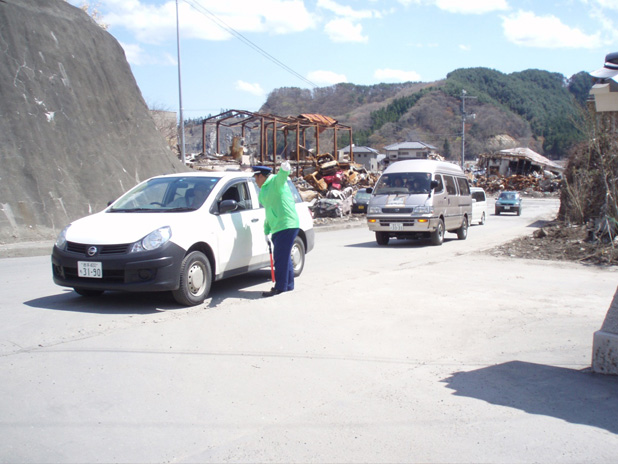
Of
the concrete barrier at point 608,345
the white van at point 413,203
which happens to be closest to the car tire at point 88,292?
the concrete barrier at point 608,345

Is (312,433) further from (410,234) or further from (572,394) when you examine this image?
(410,234)

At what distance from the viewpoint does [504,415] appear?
13.6 feet

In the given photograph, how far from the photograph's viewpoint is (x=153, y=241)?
6.79m

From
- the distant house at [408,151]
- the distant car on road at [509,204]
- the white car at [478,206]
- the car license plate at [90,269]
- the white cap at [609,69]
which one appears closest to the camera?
the white cap at [609,69]

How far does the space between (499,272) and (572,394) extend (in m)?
6.10

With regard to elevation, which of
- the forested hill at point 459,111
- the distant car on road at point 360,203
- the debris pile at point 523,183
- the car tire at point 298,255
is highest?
the forested hill at point 459,111

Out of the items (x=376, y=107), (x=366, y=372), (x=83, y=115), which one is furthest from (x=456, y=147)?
(x=366, y=372)

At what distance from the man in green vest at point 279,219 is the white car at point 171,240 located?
18.2 inches

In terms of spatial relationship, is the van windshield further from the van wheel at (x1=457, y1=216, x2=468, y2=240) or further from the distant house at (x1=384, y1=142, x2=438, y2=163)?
the distant house at (x1=384, y1=142, x2=438, y2=163)

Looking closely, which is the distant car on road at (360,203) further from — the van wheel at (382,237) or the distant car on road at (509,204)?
the distant car on road at (509,204)

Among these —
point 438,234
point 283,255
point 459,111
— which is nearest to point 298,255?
point 283,255

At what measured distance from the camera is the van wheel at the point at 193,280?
6.97 m

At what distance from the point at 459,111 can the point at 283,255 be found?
12624cm

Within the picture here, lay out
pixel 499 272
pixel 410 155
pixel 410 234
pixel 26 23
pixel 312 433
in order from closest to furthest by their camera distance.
→ pixel 312 433, pixel 499 272, pixel 410 234, pixel 26 23, pixel 410 155
